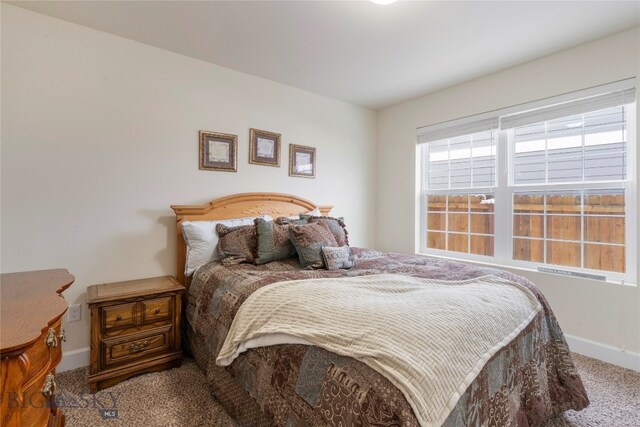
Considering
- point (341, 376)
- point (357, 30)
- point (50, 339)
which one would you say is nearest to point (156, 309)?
point (50, 339)

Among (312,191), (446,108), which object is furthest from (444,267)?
(446,108)

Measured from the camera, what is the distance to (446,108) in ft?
10.5

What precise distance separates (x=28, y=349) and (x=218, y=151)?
2.07m

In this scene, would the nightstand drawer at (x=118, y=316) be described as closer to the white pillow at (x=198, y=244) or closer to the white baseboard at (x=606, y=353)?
the white pillow at (x=198, y=244)

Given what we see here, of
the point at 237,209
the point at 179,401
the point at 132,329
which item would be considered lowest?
the point at 179,401

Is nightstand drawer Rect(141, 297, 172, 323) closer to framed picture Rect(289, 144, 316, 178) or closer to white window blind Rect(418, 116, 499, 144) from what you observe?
framed picture Rect(289, 144, 316, 178)

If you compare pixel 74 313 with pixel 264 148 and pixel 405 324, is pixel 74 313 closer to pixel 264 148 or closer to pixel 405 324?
pixel 264 148

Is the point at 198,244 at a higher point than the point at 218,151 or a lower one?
lower

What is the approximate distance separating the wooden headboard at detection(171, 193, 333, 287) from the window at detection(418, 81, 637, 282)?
1484 millimetres

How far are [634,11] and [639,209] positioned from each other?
1.35 m

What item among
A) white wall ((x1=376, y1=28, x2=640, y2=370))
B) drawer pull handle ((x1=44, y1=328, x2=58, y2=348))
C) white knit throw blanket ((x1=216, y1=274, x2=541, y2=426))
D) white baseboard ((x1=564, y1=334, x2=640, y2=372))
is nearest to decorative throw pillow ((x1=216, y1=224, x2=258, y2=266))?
white knit throw blanket ((x1=216, y1=274, x2=541, y2=426))

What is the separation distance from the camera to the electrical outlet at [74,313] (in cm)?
206

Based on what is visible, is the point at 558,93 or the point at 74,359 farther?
the point at 558,93

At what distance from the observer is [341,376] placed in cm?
95
